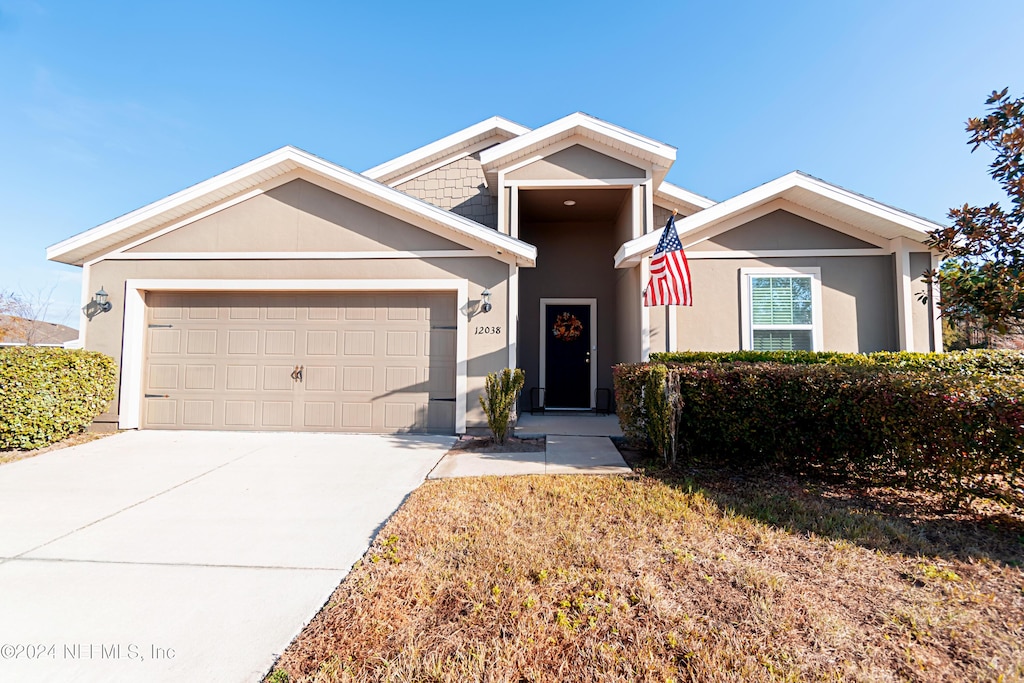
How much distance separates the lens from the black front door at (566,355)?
10.4 metres

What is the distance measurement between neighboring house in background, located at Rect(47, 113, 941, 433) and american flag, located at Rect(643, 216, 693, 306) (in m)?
0.57

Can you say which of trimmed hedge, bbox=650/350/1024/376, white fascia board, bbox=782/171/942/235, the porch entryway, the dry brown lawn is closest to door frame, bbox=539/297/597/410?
the porch entryway

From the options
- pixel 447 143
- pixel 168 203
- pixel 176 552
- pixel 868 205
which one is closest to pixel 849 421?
pixel 868 205

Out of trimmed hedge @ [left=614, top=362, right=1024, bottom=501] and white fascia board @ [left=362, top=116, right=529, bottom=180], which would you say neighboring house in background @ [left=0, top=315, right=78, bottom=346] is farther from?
trimmed hedge @ [left=614, top=362, right=1024, bottom=501]

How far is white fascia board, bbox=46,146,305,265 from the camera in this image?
23.6 feet

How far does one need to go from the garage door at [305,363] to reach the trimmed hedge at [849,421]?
10.3 ft

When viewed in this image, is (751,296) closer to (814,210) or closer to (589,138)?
(814,210)

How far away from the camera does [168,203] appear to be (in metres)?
7.23

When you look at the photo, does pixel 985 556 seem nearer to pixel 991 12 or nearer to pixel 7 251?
pixel 991 12

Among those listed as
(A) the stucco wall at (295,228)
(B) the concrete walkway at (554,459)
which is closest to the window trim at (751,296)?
(B) the concrete walkway at (554,459)

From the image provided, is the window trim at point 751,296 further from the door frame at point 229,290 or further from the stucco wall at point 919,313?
the door frame at point 229,290

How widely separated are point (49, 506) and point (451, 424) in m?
4.49

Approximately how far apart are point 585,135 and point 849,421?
6217 mm

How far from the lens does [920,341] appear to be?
726 cm
